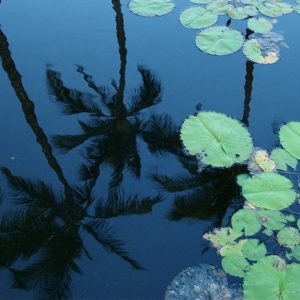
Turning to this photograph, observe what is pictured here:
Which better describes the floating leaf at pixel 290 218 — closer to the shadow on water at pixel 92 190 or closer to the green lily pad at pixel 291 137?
the shadow on water at pixel 92 190

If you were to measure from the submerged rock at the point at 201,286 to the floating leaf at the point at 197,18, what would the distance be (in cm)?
280

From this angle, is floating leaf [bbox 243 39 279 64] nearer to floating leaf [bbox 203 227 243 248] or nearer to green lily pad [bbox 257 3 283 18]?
green lily pad [bbox 257 3 283 18]

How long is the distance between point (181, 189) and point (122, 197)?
0.44 meters

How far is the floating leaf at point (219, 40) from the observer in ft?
12.9

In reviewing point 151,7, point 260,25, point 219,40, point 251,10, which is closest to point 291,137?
point 219,40

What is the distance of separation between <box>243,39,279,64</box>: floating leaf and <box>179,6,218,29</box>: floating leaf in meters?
0.54

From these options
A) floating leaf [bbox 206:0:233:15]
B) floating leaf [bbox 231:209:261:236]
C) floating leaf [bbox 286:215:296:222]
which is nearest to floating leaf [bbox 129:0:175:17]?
floating leaf [bbox 206:0:233:15]

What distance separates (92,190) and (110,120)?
786mm

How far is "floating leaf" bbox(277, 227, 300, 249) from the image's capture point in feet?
7.93

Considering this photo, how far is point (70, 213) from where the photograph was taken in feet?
9.00

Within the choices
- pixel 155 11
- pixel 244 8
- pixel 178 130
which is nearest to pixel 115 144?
pixel 178 130

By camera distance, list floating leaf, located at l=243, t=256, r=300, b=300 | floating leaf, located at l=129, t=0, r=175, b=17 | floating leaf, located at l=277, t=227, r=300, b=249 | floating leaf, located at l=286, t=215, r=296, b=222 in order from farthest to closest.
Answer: floating leaf, located at l=129, t=0, r=175, b=17 → floating leaf, located at l=286, t=215, r=296, b=222 → floating leaf, located at l=277, t=227, r=300, b=249 → floating leaf, located at l=243, t=256, r=300, b=300

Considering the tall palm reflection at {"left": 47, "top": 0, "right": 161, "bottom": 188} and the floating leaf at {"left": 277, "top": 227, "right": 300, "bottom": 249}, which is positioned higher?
the tall palm reflection at {"left": 47, "top": 0, "right": 161, "bottom": 188}

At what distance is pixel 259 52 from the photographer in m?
3.88
